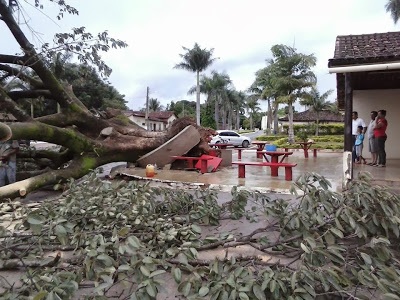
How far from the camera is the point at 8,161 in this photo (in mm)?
7867

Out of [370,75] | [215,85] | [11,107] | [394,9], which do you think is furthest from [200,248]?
[394,9]

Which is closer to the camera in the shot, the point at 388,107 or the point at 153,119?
the point at 388,107

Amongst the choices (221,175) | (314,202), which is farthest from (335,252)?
(221,175)

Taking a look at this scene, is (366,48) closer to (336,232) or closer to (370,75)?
(370,75)

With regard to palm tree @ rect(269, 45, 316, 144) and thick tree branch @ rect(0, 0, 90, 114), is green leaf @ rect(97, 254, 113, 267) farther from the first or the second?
palm tree @ rect(269, 45, 316, 144)

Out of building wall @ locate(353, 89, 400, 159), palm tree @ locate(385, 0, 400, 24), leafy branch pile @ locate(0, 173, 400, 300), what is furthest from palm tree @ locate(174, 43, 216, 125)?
leafy branch pile @ locate(0, 173, 400, 300)

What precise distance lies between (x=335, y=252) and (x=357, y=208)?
734 mm

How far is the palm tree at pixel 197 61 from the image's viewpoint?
38.6 metres

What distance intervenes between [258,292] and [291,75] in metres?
26.2

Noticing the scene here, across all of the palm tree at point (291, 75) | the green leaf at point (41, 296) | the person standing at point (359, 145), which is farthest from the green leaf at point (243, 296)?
the palm tree at point (291, 75)

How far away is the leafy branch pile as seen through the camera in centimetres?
227

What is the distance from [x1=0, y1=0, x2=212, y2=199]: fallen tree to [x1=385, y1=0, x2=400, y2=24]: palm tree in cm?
4013

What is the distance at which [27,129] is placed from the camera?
677 centimetres

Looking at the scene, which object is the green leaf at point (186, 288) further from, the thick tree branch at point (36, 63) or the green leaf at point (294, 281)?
the thick tree branch at point (36, 63)
